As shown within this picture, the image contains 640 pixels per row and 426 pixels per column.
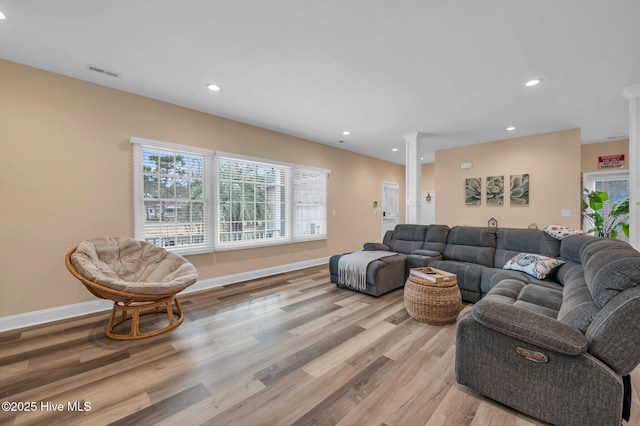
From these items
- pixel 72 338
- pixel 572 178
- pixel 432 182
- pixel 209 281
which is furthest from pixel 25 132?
pixel 432 182

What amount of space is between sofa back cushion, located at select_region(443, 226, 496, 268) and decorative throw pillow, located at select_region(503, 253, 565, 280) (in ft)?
1.14

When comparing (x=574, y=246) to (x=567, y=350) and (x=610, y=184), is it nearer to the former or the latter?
(x=567, y=350)

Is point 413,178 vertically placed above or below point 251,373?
above

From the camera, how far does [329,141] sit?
575 cm

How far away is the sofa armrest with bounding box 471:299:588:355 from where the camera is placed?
1357mm

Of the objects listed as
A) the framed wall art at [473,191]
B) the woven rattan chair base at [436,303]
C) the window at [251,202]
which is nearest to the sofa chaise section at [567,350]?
the woven rattan chair base at [436,303]

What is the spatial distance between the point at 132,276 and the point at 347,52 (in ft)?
10.9

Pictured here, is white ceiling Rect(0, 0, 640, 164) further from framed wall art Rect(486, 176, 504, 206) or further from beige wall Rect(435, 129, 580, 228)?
framed wall art Rect(486, 176, 504, 206)

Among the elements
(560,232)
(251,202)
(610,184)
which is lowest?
(560,232)

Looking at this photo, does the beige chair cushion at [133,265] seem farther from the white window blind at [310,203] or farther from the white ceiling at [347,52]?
the white window blind at [310,203]

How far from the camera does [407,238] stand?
185 inches

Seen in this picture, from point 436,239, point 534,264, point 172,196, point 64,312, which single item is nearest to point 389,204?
point 436,239

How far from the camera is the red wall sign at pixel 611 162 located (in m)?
5.45

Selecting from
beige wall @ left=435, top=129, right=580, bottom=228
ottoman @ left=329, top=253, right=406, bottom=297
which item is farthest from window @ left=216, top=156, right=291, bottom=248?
beige wall @ left=435, top=129, right=580, bottom=228
